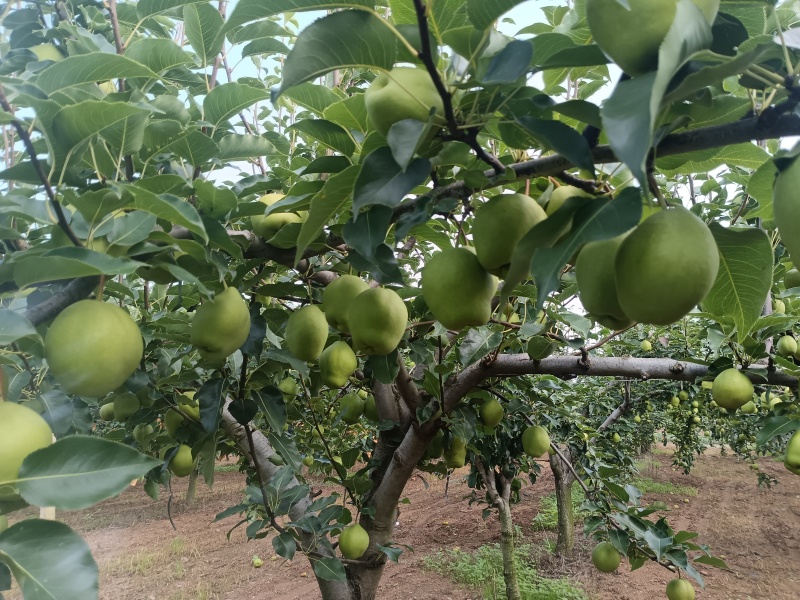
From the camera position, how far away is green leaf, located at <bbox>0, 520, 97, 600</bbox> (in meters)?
0.68

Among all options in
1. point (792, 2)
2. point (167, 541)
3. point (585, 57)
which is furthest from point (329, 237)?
point (167, 541)

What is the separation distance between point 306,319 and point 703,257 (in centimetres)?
104

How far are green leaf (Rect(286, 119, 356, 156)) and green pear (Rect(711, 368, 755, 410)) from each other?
1.71m

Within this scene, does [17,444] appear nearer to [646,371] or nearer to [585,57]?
[585,57]

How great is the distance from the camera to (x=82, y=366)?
0.89 m

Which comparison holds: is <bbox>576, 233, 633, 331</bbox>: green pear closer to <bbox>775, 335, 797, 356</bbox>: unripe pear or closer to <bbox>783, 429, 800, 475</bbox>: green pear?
<bbox>783, 429, 800, 475</bbox>: green pear

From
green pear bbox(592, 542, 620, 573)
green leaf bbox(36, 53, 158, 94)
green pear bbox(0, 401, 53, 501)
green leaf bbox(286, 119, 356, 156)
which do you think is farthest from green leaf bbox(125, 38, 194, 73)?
green pear bbox(592, 542, 620, 573)

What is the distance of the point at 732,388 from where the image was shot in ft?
6.39

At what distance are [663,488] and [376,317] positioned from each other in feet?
40.6

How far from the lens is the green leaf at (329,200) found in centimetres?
84

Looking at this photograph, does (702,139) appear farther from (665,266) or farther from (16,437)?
(16,437)

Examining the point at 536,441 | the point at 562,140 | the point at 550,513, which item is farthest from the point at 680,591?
the point at 550,513

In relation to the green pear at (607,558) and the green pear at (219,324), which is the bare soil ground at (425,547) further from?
the green pear at (219,324)

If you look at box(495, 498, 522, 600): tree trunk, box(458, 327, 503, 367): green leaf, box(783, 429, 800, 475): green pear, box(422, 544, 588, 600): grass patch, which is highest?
box(458, 327, 503, 367): green leaf
